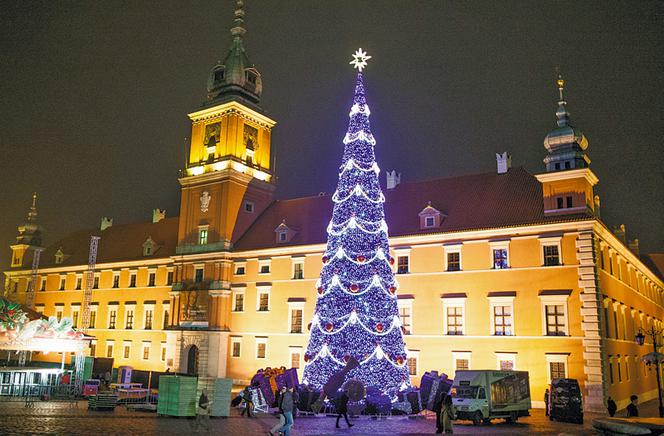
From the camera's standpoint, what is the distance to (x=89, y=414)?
70.6 ft

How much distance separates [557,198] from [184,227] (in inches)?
1130

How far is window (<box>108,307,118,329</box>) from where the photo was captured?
51578mm

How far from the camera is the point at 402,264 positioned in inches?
1416

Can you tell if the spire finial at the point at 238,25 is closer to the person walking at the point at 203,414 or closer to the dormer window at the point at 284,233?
the dormer window at the point at 284,233

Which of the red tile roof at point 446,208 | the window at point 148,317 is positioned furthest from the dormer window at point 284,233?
the window at point 148,317

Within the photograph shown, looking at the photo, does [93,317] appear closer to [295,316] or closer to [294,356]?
[295,316]

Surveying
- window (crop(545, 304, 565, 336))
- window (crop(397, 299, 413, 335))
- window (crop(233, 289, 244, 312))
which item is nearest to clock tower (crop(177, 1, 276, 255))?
window (crop(233, 289, 244, 312))

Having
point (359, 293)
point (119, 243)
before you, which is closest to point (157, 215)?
point (119, 243)

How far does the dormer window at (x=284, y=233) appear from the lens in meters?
42.1

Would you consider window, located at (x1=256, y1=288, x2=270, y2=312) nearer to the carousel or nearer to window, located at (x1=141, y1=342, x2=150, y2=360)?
window, located at (x1=141, y1=342, x2=150, y2=360)

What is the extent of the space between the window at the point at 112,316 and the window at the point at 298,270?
20.5 metres

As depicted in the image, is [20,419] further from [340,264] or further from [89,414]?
[340,264]

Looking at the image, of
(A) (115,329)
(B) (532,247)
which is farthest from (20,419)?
(A) (115,329)

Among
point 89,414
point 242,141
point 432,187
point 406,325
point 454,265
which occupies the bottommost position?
point 89,414
